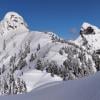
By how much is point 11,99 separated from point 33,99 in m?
6.17

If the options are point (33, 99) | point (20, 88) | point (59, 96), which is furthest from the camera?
point (20, 88)

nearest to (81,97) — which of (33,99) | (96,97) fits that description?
(96,97)

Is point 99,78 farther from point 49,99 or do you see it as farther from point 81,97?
point 49,99

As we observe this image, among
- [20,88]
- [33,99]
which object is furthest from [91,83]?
[20,88]

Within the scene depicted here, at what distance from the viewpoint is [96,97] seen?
21203 millimetres

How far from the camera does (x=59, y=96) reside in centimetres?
2773

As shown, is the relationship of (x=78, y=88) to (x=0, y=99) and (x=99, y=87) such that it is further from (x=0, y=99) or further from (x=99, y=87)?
(x=0, y=99)

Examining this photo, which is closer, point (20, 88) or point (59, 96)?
point (59, 96)

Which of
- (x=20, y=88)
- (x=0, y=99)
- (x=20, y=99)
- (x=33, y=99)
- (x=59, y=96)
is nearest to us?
(x=59, y=96)

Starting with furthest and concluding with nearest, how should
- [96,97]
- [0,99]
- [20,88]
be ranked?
[20,88], [0,99], [96,97]

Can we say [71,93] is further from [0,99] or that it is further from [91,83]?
[0,99]

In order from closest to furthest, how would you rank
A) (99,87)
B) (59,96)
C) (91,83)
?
(99,87)
(91,83)
(59,96)

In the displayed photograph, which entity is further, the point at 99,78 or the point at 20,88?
the point at 20,88

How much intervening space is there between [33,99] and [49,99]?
424 centimetres
